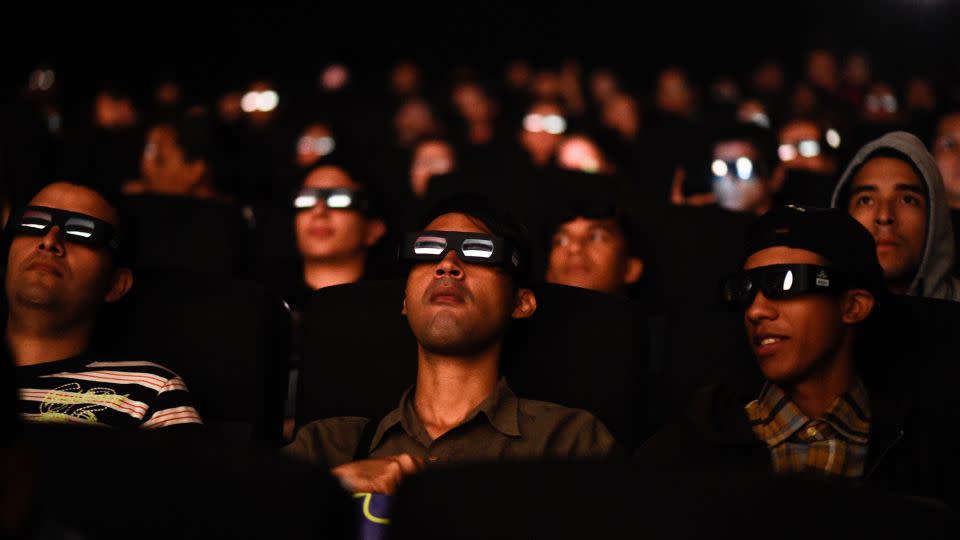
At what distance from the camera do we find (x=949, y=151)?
4.69 meters

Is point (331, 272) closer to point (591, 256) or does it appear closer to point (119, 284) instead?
point (591, 256)

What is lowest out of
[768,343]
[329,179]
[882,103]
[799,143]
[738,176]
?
[768,343]

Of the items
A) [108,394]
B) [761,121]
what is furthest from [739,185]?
[108,394]

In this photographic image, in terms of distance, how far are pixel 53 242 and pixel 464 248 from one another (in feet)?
3.03

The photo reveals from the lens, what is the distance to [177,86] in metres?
8.93

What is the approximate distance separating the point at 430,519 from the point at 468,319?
136 centimetres

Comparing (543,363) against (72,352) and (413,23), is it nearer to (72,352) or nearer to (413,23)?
(72,352)

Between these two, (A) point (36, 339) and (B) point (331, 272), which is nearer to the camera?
(A) point (36, 339)

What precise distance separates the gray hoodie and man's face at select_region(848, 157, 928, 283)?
0.02m

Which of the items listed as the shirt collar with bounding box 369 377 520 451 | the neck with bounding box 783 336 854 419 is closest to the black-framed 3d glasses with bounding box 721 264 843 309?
the neck with bounding box 783 336 854 419

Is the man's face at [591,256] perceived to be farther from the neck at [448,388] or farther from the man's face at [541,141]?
the man's face at [541,141]

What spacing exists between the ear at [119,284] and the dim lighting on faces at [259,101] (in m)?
5.39

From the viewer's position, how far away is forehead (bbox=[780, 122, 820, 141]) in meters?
4.99

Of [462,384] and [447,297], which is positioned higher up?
[447,297]
